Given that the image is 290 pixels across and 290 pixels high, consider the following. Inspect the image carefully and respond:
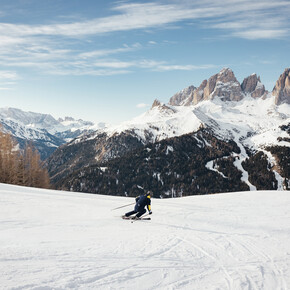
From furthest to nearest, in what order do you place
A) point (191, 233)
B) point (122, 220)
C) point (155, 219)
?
point (155, 219) < point (122, 220) < point (191, 233)

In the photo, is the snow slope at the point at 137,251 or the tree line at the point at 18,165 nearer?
the snow slope at the point at 137,251

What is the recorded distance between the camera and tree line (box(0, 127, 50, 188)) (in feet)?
156

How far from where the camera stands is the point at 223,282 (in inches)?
310

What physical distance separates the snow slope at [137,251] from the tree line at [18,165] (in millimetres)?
32342

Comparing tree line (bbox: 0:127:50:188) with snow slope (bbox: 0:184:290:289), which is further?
tree line (bbox: 0:127:50:188)

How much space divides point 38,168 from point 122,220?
44.9 metres

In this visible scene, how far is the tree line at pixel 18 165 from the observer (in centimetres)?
4744

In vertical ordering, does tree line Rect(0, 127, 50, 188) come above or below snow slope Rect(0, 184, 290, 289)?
above

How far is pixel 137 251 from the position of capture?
33.2 ft

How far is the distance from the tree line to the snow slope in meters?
32.3

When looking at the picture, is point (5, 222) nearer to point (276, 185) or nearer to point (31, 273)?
point (31, 273)

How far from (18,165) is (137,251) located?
47.4 metres

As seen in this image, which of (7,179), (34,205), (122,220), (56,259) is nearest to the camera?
(56,259)

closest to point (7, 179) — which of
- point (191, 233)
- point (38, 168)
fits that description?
point (38, 168)
